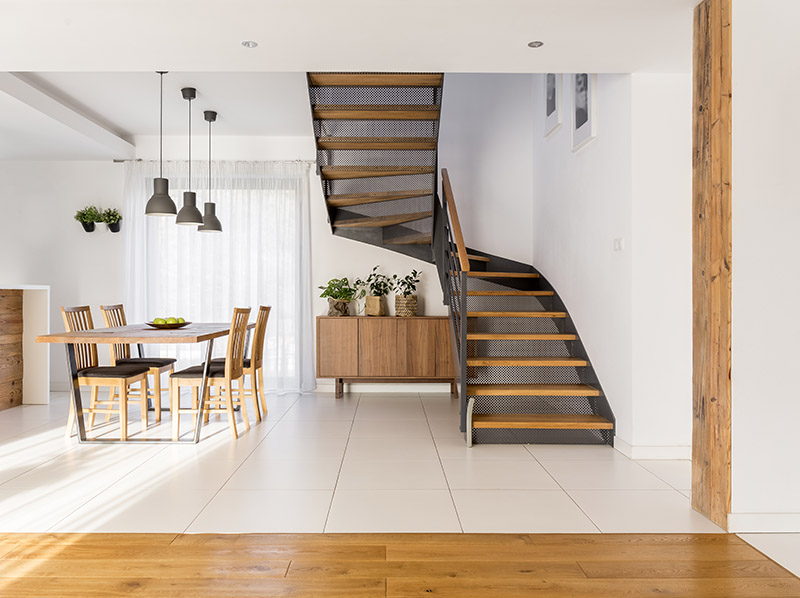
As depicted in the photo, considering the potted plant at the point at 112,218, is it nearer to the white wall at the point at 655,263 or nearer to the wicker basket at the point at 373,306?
the wicker basket at the point at 373,306

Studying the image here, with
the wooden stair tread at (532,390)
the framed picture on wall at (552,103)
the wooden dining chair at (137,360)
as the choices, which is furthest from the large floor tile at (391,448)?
the framed picture on wall at (552,103)

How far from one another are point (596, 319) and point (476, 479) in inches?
68.5

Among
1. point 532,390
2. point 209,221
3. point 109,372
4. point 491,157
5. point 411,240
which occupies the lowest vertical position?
point 532,390

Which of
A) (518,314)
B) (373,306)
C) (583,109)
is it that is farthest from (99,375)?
(583,109)

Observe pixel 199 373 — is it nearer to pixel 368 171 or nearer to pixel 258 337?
pixel 258 337

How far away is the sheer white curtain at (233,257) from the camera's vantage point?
6.59 m

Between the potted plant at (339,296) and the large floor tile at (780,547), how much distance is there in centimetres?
446

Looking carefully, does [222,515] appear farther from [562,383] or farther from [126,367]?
[562,383]

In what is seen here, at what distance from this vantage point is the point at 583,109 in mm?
4668

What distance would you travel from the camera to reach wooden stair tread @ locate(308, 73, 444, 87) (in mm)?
4367

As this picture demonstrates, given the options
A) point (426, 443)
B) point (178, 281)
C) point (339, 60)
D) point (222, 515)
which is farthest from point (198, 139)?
point (222, 515)

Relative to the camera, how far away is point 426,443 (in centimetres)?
427

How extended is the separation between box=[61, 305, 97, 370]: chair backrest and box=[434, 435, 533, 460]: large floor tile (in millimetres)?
2823

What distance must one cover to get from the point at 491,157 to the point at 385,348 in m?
2.47
